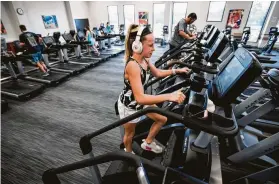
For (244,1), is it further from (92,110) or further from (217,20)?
(92,110)

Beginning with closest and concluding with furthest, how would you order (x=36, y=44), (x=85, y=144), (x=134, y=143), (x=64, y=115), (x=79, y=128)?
(x=85, y=144) < (x=134, y=143) < (x=79, y=128) < (x=64, y=115) < (x=36, y=44)

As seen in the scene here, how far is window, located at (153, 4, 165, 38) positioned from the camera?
10.4m

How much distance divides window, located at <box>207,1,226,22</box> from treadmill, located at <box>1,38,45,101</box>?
389 inches

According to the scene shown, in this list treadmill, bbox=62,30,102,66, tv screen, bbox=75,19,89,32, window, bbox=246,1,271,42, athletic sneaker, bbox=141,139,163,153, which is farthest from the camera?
tv screen, bbox=75,19,89,32

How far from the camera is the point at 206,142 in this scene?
1472mm

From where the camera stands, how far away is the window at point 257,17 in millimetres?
8312

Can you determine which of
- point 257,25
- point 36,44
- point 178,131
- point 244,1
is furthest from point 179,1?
point 178,131

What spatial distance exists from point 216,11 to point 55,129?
10524 mm

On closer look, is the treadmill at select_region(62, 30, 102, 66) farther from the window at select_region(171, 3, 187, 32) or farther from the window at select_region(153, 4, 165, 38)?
the window at select_region(171, 3, 187, 32)

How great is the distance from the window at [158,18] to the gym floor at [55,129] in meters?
7.99

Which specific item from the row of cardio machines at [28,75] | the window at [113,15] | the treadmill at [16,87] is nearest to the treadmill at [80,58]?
the row of cardio machines at [28,75]

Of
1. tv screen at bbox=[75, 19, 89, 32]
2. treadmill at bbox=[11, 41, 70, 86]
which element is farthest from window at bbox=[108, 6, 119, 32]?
treadmill at bbox=[11, 41, 70, 86]

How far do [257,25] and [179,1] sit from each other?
481cm

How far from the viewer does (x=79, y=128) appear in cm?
281
